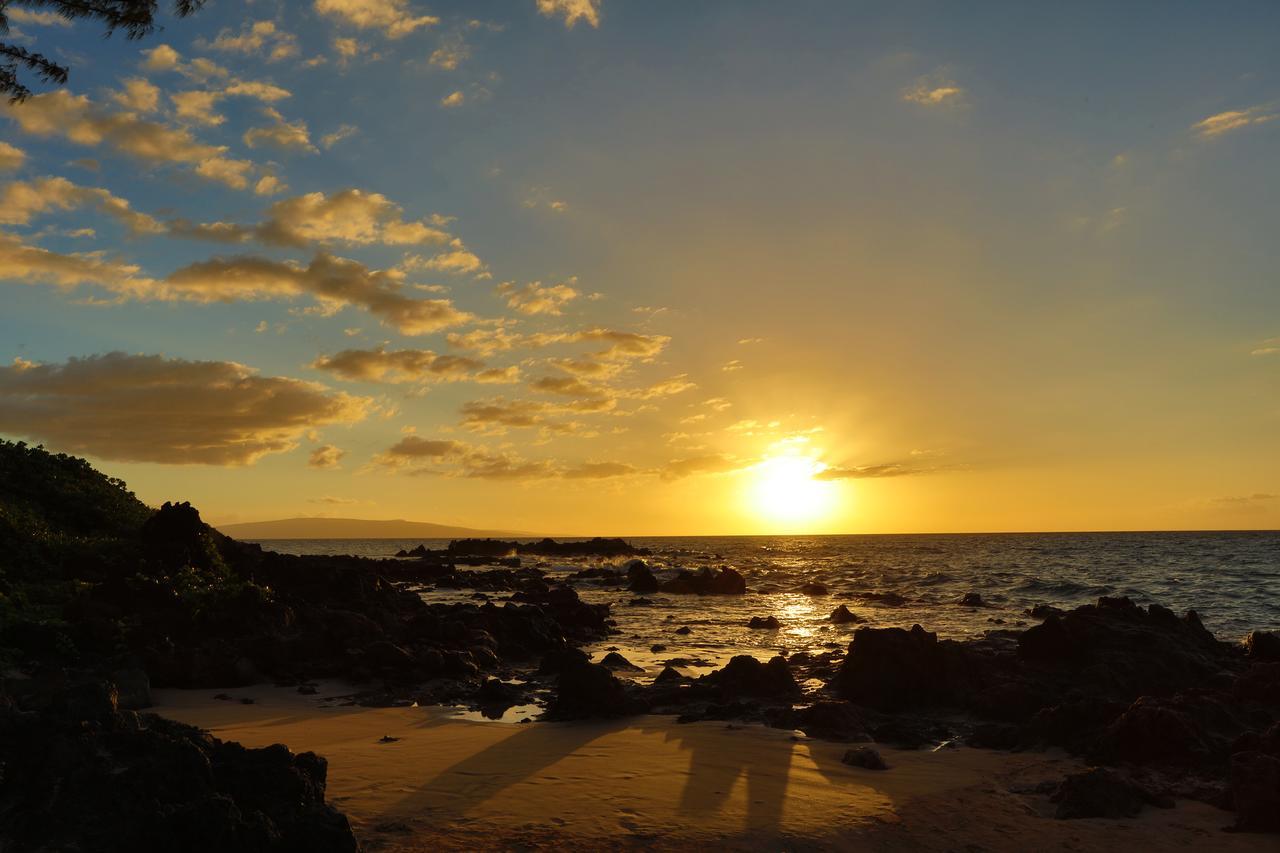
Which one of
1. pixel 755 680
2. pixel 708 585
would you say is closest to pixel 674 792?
pixel 755 680

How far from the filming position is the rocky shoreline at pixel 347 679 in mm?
6781

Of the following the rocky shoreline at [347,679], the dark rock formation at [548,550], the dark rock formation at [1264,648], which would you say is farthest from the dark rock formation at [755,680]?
the dark rock formation at [548,550]

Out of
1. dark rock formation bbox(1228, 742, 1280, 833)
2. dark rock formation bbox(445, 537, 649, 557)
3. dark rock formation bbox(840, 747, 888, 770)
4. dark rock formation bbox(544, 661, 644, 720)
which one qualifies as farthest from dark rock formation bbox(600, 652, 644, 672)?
dark rock formation bbox(445, 537, 649, 557)

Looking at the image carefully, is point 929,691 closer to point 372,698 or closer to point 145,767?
point 372,698

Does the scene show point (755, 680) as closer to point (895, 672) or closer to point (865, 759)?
point (895, 672)

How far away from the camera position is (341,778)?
10633 mm

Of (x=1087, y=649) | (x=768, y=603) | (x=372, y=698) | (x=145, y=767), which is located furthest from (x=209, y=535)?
(x=768, y=603)

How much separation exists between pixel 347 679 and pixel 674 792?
12.2 m

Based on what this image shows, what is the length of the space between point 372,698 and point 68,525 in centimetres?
1392

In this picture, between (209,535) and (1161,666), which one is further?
(209,535)

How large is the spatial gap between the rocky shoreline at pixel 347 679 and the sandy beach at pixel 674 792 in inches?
31.3

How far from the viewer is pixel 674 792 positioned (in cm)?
1078

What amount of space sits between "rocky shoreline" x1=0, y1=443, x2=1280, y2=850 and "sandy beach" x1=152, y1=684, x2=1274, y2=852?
794mm

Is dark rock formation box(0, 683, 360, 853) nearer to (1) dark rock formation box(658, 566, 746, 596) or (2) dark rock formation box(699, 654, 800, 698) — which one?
(2) dark rock formation box(699, 654, 800, 698)
